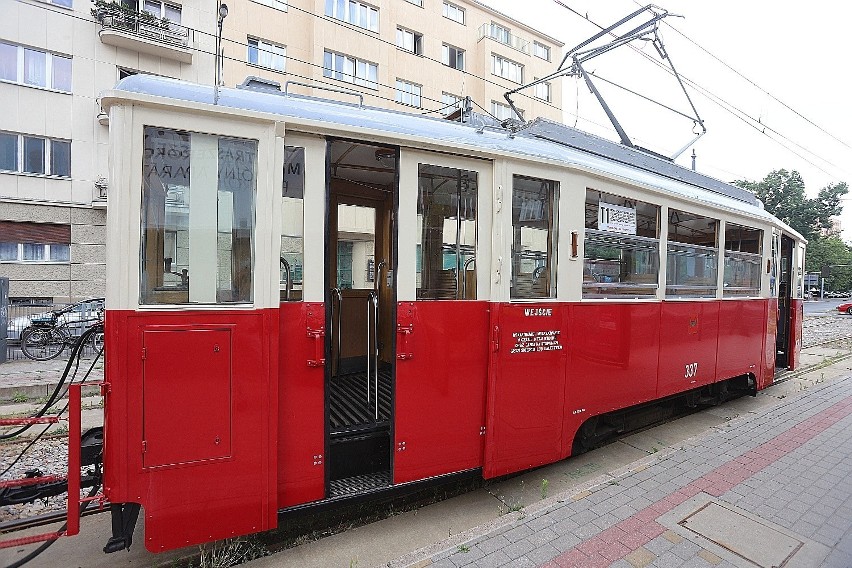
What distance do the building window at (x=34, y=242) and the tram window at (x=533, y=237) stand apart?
632 inches

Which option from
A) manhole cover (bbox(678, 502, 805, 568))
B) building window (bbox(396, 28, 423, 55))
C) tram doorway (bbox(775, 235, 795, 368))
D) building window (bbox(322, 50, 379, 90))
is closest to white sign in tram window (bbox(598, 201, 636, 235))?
manhole cover (bbox(678, 502, 805, 568))

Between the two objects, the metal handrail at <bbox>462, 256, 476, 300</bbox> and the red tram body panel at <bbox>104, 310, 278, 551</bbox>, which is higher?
the metal handrail at <bbox>462, 256, 476, 300</bbox>

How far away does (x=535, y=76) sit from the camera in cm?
2488

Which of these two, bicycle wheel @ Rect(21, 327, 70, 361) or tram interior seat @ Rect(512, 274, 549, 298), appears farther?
bicycle wheel @ Rect(21, 327, 70, 361)

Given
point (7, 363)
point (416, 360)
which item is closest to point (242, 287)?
point (416, 360)

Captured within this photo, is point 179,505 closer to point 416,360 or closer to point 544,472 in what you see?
point 416,360

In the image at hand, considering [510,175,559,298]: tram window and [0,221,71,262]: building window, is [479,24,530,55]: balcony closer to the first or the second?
[0,221,71,262]: building window

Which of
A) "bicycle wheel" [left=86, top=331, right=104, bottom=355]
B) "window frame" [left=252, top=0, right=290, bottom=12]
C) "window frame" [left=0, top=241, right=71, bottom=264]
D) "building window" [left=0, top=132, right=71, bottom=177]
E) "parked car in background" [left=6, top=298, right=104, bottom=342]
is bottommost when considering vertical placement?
"parked car in background" [left=6, top=298, right=104, bottom=342]

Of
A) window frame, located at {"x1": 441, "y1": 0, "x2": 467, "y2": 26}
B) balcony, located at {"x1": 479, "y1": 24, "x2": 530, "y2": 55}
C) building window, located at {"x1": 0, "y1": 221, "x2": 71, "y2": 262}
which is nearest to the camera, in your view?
building window, located at {"x1": 0, "y1": 221, "x2": 71, "y2": 262}

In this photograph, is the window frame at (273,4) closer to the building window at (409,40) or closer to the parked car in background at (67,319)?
the building window at (409,40)

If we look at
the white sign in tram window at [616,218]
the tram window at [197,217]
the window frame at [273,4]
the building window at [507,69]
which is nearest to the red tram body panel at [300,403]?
the tram window at [197,217]

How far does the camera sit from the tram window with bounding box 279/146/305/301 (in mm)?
3113

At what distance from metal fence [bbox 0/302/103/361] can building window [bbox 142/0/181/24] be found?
9953 millimetres

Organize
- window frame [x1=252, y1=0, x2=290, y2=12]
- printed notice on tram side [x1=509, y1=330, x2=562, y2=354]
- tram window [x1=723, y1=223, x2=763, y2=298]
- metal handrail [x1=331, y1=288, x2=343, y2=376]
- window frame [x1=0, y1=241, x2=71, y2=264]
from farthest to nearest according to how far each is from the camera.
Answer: window frame [x1=252, y1=0, x2=290, y2=12], window frame [x1=0, y1=241, x2=71, y2=264], tram window [x1=723, y1=223, x2=763, y2=298], metal handrail [x1=331, y1=288, x2=343, y2=376], printed notice on tram side [x1=509, y1=330, x2=562, y2=354]
